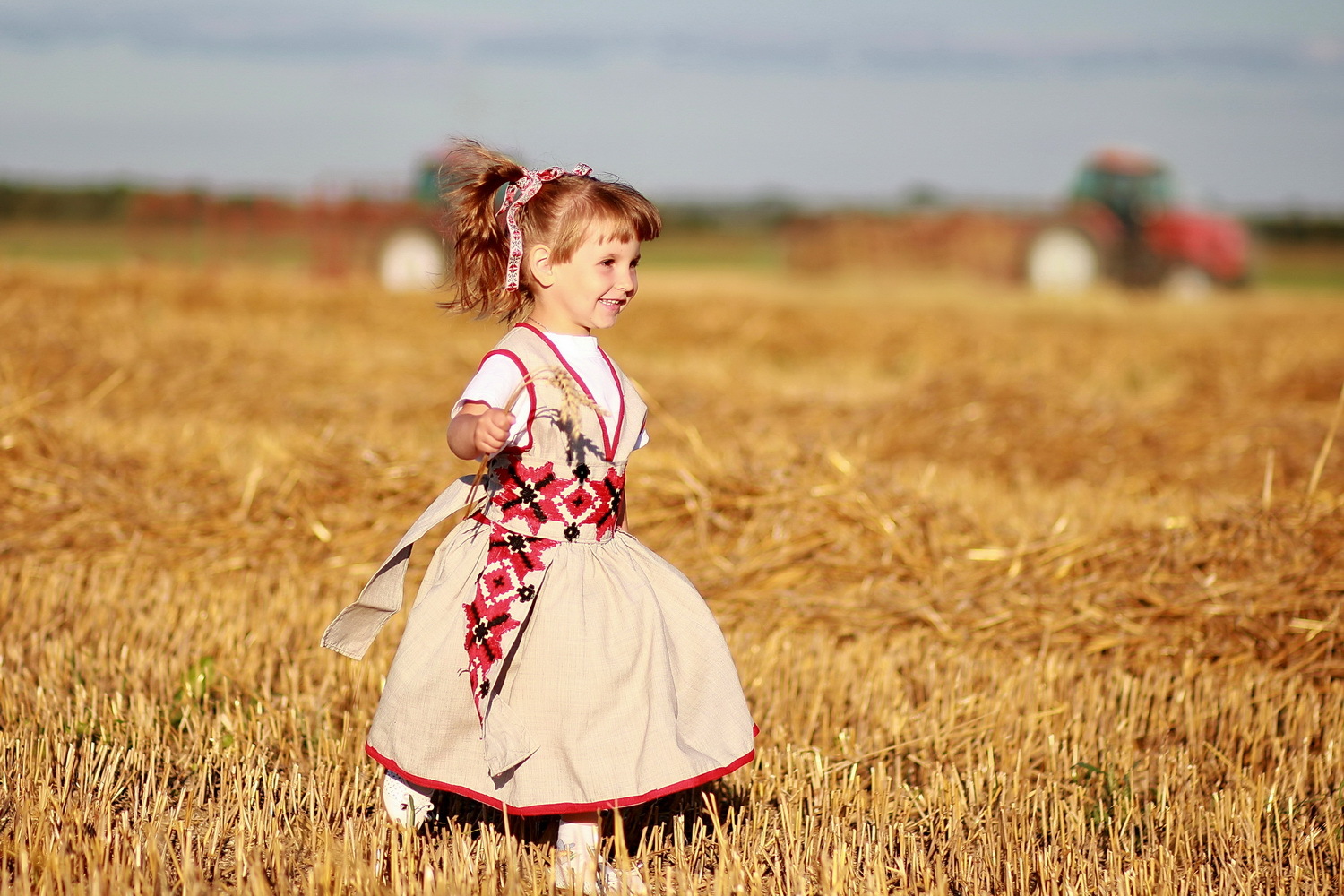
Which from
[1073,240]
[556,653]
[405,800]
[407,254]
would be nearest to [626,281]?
[556,653]

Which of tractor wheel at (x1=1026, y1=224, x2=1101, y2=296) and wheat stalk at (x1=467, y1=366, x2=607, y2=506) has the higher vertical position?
tractor wheel at (x1=1026, y1=224, x2=1101, y2=296)

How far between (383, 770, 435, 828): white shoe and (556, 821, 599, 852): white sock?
327 millimetres

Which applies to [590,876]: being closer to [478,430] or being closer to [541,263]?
[478,430]

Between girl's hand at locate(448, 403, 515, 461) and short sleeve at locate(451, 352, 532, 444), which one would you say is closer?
girl's hand at locate(448, 403, 515, 461)

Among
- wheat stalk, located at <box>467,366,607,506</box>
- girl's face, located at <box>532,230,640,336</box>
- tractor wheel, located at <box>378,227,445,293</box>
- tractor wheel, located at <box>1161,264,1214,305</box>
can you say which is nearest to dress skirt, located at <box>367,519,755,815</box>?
wheat stalk, located at <box>467,366,607,506</box>

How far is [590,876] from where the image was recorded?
2.68 metres

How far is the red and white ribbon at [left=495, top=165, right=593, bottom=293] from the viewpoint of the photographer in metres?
2.76

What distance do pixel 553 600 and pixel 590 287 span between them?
661mm

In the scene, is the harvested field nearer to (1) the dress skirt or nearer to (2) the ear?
(1) the dress skirt

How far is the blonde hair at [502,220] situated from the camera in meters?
2.78

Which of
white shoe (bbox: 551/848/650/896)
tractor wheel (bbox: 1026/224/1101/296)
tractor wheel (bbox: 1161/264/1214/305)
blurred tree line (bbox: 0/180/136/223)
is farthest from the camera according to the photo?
blurred tree line (bbox: 0/180/136/223)

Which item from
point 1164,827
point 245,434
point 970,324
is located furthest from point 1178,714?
point 970,324

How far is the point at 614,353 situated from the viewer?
11.5 meters

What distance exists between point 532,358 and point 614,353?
8789 millimetres
